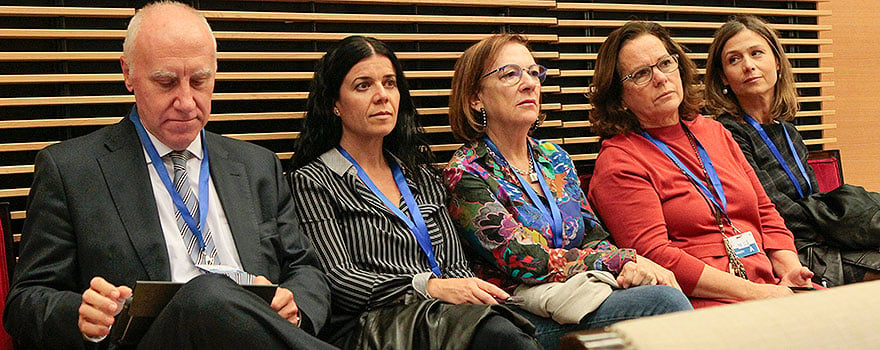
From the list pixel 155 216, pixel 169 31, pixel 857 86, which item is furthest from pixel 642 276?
pixel 857 86

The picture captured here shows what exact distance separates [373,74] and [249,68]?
0.60 meters

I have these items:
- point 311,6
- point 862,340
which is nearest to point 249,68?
point 311,6

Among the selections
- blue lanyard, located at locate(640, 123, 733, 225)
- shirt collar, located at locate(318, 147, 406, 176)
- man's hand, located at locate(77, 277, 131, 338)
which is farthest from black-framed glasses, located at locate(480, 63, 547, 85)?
man's hand, located at locate(77, 277, 131, 338)

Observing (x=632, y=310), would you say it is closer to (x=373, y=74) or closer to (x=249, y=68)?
(x=373, y=74)

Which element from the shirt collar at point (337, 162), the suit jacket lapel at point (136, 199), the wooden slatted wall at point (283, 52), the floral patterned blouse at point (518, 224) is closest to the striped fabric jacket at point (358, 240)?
the shirt collar at point (337, 162)

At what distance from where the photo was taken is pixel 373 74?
350 cm

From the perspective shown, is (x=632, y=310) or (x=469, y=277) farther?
(x=469, y=277)

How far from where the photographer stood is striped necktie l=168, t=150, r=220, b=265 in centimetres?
275

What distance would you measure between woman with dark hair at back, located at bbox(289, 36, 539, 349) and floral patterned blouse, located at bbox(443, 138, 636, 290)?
10cm

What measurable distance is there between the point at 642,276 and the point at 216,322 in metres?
1.65

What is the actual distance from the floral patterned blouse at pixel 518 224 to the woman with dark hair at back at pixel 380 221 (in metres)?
0.10

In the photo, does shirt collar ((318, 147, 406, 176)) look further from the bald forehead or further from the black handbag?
the black handbag

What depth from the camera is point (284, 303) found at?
2619mm

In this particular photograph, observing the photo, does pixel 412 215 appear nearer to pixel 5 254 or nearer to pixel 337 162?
pixel 337 162
